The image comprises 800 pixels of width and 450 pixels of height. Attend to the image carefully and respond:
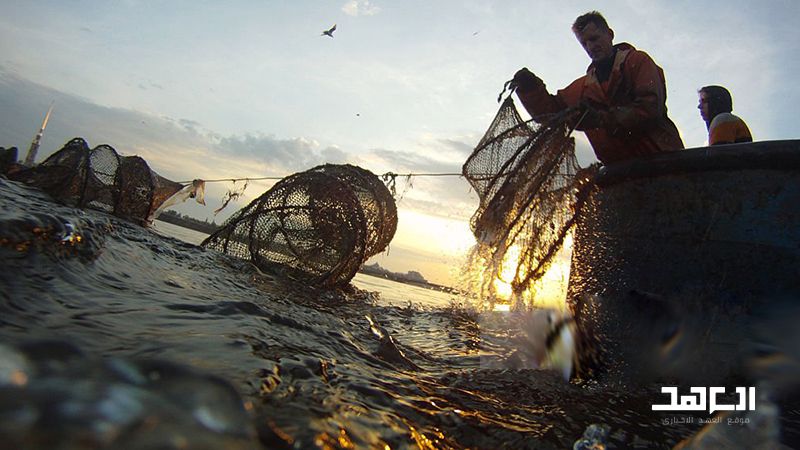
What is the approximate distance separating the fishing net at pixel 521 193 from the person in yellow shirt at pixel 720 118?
1.20m

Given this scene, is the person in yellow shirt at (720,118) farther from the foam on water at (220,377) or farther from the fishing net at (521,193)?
the foam on water at (220,377)

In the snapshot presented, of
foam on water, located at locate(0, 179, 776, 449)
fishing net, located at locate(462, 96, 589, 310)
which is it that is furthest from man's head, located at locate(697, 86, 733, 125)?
foam on water, located at locate(0, 179, 776, 449)

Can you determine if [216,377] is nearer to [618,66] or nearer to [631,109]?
[631,109]

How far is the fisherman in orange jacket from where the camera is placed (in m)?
3.00

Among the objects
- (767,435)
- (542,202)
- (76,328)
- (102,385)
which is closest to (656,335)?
(767,435)

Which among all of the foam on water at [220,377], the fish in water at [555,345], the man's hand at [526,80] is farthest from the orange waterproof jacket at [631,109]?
the foam on water at [220,377]

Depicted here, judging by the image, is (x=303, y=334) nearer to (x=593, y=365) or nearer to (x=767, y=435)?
(x=593, y=365)

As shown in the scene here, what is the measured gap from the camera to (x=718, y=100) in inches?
155

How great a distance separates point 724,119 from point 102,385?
4641 millimetres

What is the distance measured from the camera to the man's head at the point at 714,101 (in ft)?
12.9

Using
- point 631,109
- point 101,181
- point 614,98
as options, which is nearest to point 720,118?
point 614,98

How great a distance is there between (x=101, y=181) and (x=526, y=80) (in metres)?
7.26

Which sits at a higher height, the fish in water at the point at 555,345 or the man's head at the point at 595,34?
the man's head at the point at 595,34

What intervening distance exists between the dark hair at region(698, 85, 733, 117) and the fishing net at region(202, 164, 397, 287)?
4.24 m
